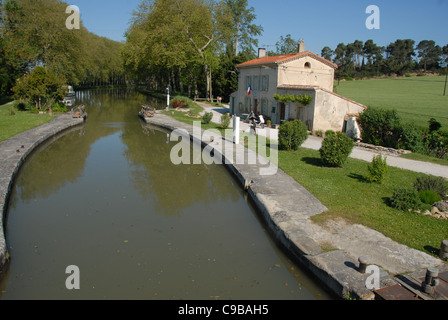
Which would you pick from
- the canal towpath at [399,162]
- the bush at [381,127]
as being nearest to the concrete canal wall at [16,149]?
the canal towpath at [399,162]

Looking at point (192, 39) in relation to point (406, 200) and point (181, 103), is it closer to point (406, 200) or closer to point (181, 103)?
point (181, 103)

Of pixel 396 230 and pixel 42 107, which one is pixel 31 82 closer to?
pixel 42 107

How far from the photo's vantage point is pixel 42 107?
29.8 m

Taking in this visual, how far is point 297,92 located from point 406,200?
1538 cm

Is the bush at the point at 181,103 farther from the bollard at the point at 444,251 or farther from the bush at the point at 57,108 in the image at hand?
the bollard at the point at 444,251

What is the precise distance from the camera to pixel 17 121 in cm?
2392

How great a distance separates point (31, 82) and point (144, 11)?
84.8 ft

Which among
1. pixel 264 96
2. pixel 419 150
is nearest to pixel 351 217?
pixel 419 150

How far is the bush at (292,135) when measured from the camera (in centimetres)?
1638

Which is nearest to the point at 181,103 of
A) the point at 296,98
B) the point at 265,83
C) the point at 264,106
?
the point at 264,106

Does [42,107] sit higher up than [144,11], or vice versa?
[144,11]

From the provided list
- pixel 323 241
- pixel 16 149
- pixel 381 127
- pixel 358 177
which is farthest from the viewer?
pixel 381 127

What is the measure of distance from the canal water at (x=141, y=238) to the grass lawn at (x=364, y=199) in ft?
7.16
